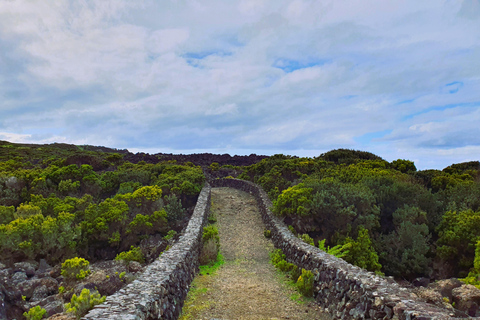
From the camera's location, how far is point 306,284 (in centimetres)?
849

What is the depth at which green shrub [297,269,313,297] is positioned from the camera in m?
8.45

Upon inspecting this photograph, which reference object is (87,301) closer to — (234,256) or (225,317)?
(225,317)

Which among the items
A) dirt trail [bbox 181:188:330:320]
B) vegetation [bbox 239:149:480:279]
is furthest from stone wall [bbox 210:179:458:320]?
vegetation [bbox 239:149:480:279]

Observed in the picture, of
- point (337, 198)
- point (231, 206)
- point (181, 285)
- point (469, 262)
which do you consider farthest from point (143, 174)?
point (469, 262)

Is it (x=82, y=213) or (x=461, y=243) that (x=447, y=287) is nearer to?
(x=461, y=243)

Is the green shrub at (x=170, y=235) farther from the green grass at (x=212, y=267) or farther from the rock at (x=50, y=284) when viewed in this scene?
the rock at (x=50, y=284)

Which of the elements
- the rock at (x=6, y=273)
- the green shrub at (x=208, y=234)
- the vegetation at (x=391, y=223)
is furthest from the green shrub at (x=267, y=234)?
the rock at (x=6, y=273)

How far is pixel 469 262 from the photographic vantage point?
36.0ft

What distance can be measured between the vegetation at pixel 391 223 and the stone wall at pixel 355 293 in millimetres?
1783

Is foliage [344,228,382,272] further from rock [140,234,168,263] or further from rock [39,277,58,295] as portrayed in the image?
rock [39,277,58,295]

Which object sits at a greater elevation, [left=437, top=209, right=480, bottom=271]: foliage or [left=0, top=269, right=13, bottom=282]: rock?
[left=437, top=209, right=480, bottom=271]: foliage

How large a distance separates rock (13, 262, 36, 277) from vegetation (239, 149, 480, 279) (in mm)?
10624

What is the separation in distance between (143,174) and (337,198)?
52.6 ft

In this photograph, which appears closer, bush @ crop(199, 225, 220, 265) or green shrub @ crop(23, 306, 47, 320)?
green shrub @ crop(23, 306, 47, 320)
